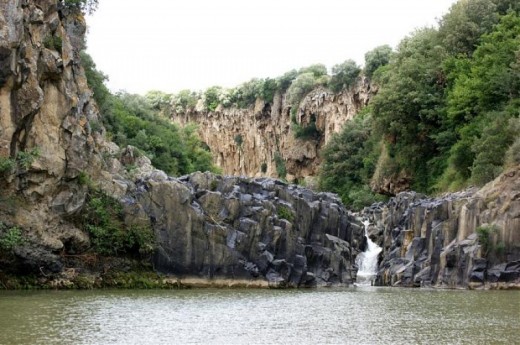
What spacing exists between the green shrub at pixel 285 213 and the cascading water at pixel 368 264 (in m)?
8.50

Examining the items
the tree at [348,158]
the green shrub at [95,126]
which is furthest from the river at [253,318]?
the tree at [348,158]

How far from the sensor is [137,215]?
42500mm

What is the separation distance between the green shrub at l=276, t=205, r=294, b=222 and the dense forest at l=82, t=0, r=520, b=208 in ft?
46.4

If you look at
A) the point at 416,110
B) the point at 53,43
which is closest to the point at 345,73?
the point at 416,110

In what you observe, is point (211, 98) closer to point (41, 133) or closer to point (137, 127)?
point (137, 127)

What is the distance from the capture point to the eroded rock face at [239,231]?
42500mm

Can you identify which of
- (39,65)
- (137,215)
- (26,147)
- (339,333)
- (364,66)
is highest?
(364,66)

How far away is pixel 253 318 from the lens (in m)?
26.0

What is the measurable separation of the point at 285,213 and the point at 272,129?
8092 centimetres

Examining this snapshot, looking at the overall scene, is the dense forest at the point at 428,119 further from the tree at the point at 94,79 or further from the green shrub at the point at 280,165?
the green shrub at the point at 280,165

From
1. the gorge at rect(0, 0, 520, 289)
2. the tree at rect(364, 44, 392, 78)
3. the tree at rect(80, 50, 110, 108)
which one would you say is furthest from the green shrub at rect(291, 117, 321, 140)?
the gorge at rect(0, 0, 520, 289)

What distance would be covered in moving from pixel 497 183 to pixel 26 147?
2820 cm

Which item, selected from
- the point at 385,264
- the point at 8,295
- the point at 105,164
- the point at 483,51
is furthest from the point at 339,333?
the point at 483,51

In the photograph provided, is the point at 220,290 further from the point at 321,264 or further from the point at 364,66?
the point at 364,66
